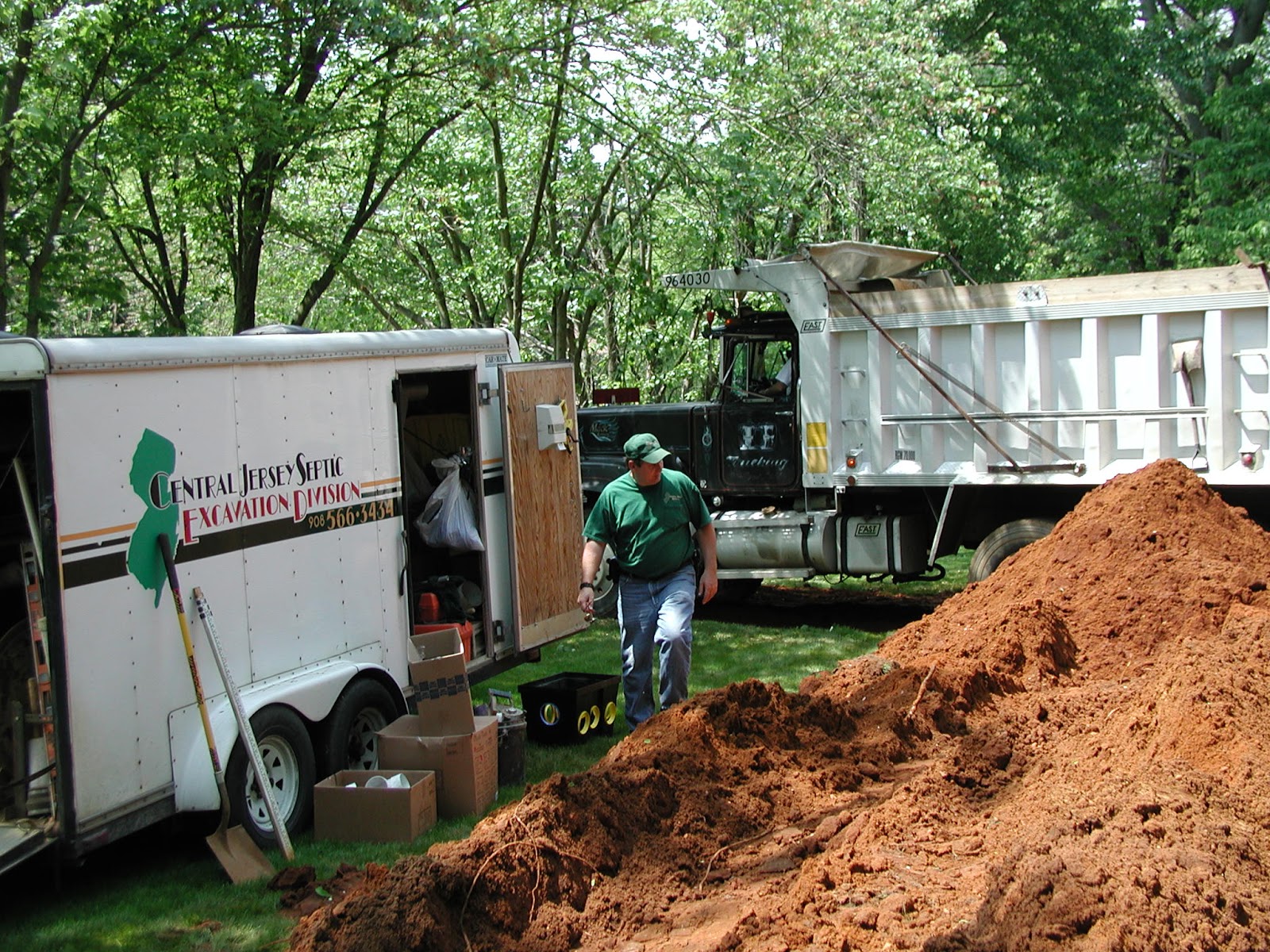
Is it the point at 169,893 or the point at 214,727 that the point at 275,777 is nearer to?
the point at 214,727

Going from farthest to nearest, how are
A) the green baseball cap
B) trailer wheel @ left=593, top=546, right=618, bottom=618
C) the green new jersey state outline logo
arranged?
trailer wheel @ left=593, top=546, right=618, bottom=618 → the green baseball cap → the green new jersey state outline logo

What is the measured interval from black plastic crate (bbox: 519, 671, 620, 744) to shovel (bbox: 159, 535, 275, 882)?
220 centimetres

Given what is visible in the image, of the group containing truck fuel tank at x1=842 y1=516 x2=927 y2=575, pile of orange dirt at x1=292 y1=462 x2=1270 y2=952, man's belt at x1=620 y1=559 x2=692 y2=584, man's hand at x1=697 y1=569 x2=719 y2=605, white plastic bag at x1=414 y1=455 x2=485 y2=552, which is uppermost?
white plastic bag at x1=414 y1=455 x2=485 y2=552

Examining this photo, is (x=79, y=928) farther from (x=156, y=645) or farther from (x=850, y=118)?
(x=850, y=118)

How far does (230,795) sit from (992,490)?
7.16 m

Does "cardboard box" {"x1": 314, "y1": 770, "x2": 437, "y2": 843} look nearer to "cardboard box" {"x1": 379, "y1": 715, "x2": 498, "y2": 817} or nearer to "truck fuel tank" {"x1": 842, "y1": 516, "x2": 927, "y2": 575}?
"cardboard box" {"x1": 379, "y1": 715, "x2": 498, "y2": 817}

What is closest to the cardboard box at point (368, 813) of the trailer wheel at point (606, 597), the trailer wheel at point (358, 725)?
the trailer wheel at point (358, 725)

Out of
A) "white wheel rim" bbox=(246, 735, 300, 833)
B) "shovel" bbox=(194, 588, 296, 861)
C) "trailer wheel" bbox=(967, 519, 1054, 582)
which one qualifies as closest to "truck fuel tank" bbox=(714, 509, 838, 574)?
"trailer wheel" bbox=(967, 519, 1054, 582)

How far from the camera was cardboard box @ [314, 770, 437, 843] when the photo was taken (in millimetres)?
6211

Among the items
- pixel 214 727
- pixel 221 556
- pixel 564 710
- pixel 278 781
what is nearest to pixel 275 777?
pixel 278 781

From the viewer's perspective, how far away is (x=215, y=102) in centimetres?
1154

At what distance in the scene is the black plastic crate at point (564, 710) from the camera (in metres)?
7.90

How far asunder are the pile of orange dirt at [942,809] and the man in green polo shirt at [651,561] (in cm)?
69

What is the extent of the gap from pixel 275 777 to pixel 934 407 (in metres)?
6.62
